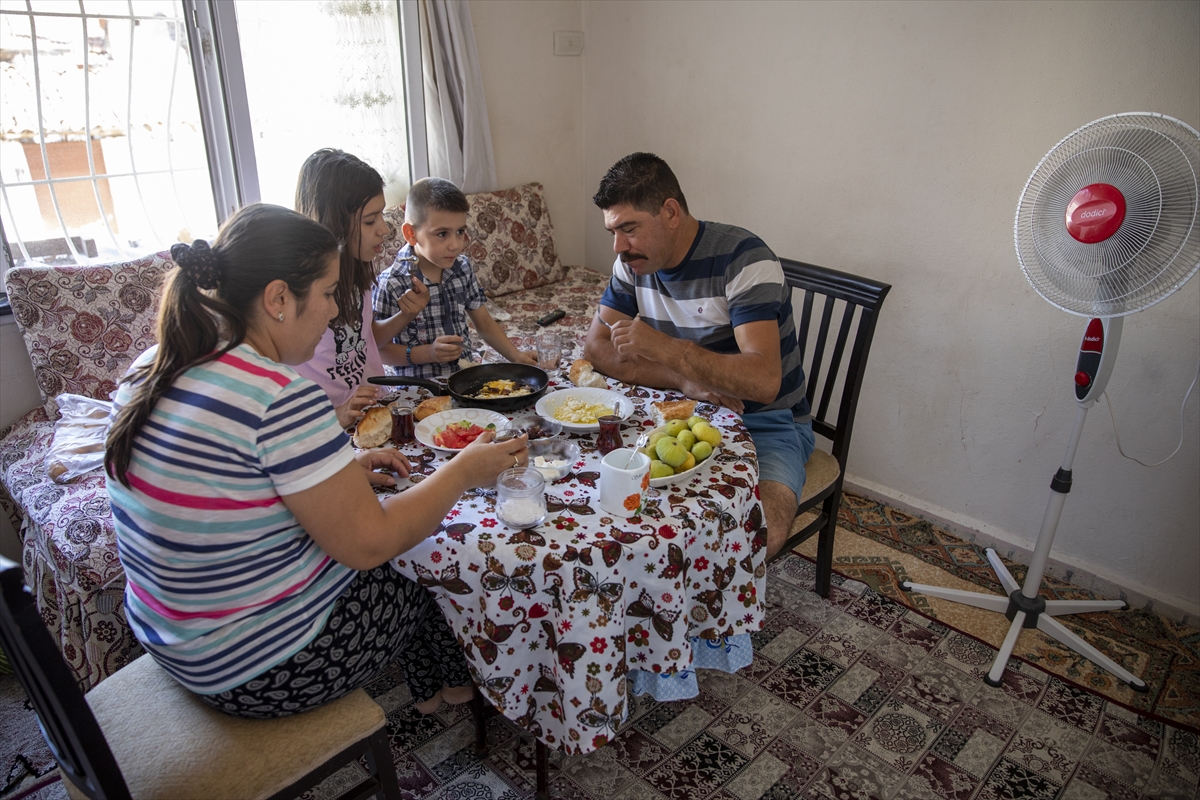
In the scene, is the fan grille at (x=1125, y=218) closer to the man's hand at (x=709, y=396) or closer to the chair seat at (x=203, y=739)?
the man's hand at (x=709, y=396)

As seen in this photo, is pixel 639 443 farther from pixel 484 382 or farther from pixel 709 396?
pixel 484 382

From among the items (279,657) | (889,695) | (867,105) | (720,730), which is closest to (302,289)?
(279,657)

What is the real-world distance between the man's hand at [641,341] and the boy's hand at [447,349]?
1.66 feet

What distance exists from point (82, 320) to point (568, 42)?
267cm

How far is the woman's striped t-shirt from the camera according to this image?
1097 mm

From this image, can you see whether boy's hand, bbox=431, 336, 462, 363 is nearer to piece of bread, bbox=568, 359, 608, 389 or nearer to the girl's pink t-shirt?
the girl's pink t-shirt

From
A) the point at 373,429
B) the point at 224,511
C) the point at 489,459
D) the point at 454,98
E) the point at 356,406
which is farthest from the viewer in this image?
the point at 454,98

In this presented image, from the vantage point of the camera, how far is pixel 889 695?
6.83 ft

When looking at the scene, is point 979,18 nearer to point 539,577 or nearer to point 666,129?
point 666,129

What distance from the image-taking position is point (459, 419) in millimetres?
1737

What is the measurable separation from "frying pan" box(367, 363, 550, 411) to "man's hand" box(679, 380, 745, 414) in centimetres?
38

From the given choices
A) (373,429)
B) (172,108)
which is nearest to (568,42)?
(172,108)

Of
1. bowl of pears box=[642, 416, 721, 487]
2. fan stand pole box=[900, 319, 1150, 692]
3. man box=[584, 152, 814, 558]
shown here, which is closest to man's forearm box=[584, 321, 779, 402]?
man box=[584, 152, 814, 558]

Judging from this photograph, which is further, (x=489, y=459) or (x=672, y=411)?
(x=672, y=411)
